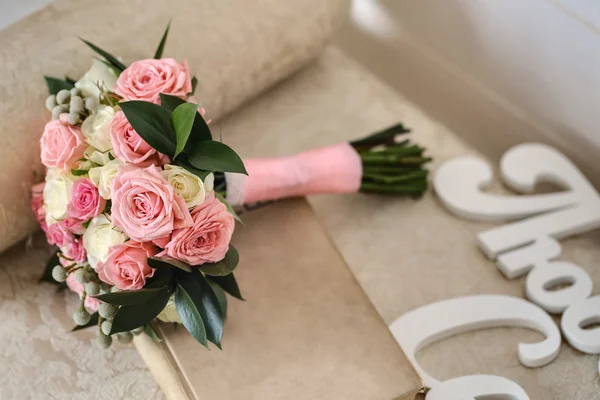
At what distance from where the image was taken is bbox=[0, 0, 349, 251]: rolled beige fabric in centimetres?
96

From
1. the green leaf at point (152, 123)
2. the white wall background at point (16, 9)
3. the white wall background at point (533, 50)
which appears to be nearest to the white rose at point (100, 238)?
the green leaf at point (152, 123)

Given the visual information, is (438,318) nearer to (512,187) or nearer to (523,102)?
(512,187)

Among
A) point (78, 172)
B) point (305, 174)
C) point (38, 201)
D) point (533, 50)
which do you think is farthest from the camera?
point (533, 50)

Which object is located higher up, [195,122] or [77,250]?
[195,122]

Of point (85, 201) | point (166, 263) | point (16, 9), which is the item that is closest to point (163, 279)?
point (166, 263)

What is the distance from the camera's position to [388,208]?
1163 mm

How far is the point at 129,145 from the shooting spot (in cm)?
80

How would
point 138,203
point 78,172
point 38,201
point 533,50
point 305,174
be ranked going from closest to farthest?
point 138,203, point 78,172, point 38,201, point 305,174, point 533,50

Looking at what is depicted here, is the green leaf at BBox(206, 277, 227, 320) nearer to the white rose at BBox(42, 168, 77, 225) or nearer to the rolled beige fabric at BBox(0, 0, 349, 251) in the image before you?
the white rose at BBox(42, 168, 77, 225)

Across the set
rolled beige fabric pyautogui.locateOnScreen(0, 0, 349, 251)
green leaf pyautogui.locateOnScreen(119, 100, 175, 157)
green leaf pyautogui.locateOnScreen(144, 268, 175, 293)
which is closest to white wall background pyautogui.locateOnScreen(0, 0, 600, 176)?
rolled beige fabric pyautogui.locateOnScreen(0, 0, 349, 251)

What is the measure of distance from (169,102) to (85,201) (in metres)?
0.15

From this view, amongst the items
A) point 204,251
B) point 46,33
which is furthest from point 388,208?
point 46,33

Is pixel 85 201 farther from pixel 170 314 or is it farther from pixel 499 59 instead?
pixel 499 59

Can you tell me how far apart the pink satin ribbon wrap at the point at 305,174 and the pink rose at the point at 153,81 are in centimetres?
19
